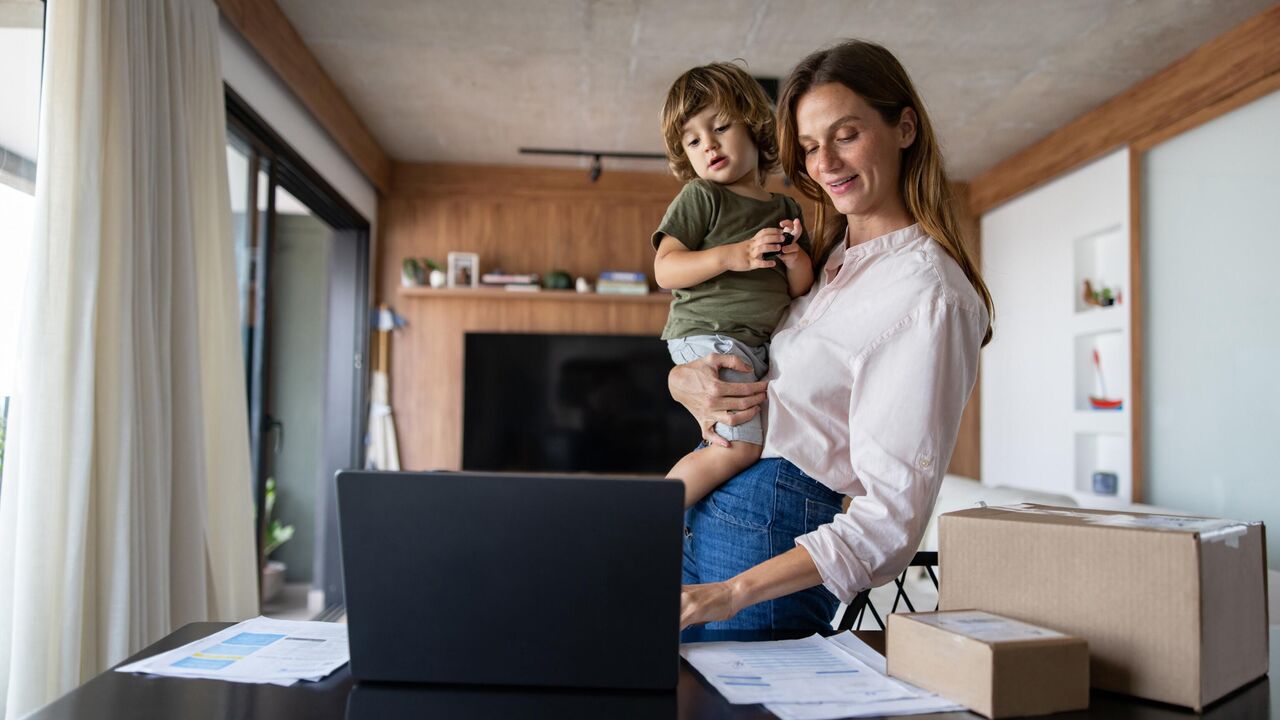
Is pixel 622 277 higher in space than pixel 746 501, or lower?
higher

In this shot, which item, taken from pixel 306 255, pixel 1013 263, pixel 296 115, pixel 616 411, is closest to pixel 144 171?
pixel 296 115

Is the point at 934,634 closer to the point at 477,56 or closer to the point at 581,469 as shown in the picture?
the point at 477,56

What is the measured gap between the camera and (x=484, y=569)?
2.54 ft

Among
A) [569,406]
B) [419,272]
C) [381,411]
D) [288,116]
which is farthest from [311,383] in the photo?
[288,116]

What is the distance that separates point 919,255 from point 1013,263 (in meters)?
4.33

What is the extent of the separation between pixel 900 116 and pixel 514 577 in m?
0.86

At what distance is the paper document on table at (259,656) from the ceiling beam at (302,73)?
7.83 ft

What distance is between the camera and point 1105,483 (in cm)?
407

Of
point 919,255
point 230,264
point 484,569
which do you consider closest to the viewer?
point 484,569

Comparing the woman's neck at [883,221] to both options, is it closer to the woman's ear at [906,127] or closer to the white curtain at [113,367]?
the woman's ear at [906,127]

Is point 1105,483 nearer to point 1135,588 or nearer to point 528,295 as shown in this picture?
point 528,295

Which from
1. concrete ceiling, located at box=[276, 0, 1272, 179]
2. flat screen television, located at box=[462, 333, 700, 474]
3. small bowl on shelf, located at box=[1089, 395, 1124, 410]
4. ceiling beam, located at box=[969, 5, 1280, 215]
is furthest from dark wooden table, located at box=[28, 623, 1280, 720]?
flat screen television, located at box=[462, 333, 700, 474]

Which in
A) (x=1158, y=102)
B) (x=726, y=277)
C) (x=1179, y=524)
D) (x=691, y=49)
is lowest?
(x=1179, y=524)

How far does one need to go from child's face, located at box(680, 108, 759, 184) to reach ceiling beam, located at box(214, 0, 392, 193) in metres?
1.94
